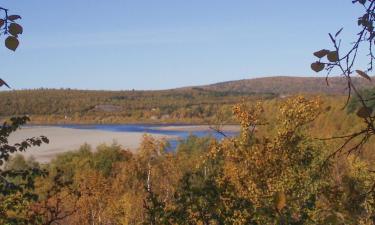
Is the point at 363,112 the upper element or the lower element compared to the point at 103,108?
upper

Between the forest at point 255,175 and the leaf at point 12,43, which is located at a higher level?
the leaf at point 12,43

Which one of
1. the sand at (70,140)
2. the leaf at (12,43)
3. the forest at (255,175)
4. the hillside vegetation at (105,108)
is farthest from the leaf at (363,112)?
the hillside vegetation at (105,108)

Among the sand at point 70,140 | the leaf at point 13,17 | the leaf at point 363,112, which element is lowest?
the sand at point 70,140

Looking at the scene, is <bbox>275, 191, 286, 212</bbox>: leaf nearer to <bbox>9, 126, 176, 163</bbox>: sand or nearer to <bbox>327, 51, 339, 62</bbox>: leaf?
<bbox>327, 51, 339, 62</bbox>: leaf

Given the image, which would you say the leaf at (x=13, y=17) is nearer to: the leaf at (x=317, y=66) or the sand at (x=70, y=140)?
the leaf at (x=317, y=66)

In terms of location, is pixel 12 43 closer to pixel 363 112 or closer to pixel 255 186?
pixel 363 112

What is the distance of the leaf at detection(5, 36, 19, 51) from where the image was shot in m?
1.51

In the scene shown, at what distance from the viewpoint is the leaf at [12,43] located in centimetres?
151

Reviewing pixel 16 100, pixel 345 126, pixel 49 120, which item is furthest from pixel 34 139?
pixel 16 100

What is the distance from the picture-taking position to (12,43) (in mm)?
1513

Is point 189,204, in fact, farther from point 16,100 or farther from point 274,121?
point 16,100

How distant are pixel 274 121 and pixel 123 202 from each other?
1494 centimetres

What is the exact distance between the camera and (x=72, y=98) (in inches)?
7707

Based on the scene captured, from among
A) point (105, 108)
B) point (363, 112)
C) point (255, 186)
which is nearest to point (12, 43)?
point (363, 112)
